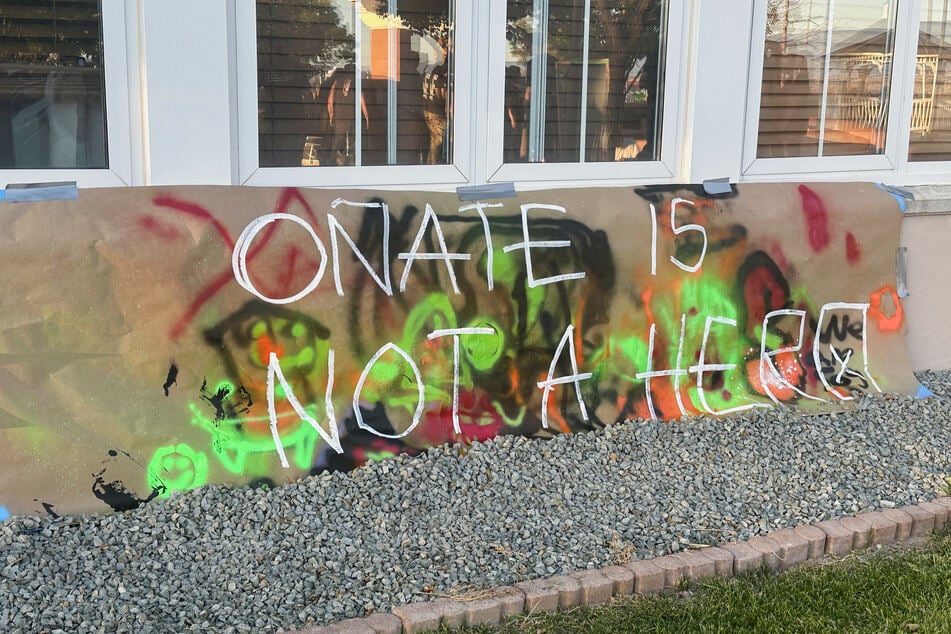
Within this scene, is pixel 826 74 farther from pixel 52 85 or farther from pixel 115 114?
pixel 52 85

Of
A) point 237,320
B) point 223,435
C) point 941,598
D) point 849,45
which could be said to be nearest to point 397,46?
point 237,320

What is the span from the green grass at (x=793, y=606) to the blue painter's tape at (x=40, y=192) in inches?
95.4

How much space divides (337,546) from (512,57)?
9.51 feet

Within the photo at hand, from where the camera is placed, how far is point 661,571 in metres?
3.88

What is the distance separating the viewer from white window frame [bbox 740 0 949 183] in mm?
6184

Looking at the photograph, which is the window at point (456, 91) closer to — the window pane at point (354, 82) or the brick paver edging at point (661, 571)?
the window pane at point (354, 82)

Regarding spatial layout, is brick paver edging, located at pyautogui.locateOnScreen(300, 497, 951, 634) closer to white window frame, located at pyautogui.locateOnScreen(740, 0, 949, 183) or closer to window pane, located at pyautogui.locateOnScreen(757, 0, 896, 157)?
white window frame, located at pyautogui.locateOnScreen(740, 0, 949, 183)

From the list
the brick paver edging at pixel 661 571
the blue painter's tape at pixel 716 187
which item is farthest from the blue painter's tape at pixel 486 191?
the brick paver edging at pixel 661 571

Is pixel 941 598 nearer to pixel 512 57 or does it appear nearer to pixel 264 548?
pixel 264 548

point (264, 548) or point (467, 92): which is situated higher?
point (467, 92)

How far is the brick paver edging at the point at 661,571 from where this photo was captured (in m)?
3.49

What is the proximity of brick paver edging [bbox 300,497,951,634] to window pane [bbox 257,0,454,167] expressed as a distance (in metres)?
2.50

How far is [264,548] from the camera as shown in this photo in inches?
152

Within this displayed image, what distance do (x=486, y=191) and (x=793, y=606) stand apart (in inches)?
94.2
